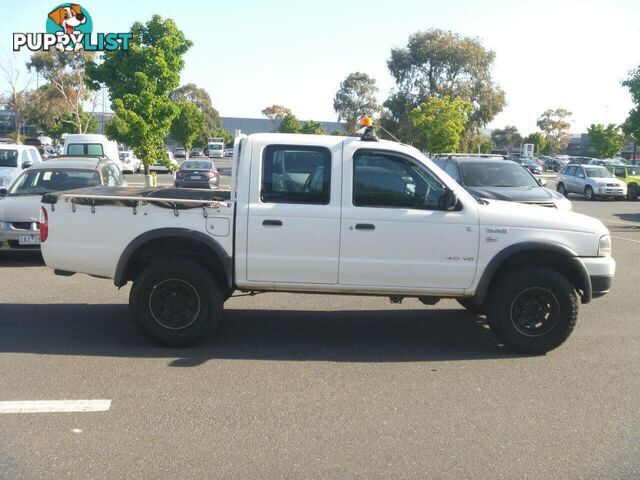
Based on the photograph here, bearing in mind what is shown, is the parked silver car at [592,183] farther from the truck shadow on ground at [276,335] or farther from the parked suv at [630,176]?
the truck shadow on ground at [276,335]

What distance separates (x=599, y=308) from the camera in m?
8.41

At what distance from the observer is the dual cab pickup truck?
620 centimetres

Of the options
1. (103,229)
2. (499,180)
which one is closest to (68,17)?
(499,180)

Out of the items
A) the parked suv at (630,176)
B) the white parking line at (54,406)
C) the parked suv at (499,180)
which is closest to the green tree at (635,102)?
the parked suv at (630,176)

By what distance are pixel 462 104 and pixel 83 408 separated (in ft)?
124

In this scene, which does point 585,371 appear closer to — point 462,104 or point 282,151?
point 282,151

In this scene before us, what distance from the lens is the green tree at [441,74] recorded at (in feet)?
182

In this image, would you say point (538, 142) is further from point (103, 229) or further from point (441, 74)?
point (103, 229)

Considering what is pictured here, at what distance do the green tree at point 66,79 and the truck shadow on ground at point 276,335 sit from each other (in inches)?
2221

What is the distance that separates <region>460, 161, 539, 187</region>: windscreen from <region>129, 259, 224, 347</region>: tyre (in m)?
8.87

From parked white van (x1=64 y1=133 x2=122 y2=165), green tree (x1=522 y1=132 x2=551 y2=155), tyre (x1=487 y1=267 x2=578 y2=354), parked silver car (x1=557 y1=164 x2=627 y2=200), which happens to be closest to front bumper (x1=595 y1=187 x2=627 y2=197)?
parked silver car (x1=557 y1=164 x2=627 y2=200)

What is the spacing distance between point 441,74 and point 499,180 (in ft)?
145

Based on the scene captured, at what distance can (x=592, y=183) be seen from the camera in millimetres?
30297

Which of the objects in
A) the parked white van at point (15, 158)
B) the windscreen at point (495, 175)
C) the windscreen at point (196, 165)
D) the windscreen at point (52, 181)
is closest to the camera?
the windscreen at point (52, 181)
